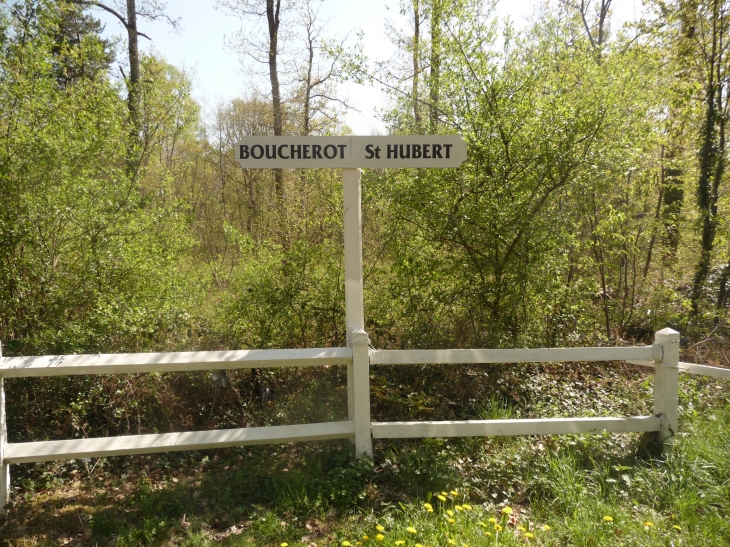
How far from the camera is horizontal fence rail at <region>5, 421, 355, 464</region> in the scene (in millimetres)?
3609

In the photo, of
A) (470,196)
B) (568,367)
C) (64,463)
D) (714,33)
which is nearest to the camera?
(64,463)

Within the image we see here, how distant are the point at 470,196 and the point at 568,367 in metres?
2.52

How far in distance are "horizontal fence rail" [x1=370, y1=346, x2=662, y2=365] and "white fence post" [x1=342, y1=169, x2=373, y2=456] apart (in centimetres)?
18

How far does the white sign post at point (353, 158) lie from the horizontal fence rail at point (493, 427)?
0.22 meters

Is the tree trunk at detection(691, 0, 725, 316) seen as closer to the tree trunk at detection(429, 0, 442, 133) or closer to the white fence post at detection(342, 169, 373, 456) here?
the tree trunk at detection(429, 0, 442, 133)

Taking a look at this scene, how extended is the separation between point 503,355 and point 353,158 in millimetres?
2006

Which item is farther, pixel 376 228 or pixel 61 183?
pixel 376 228

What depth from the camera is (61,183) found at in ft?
18.6

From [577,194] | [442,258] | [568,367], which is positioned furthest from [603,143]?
[568,367]

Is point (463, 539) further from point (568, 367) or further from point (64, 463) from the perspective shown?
point (568, 367)

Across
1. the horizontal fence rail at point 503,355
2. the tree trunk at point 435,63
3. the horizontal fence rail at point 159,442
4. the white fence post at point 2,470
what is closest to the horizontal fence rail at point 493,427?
the horizontal fence rail at point 159,442

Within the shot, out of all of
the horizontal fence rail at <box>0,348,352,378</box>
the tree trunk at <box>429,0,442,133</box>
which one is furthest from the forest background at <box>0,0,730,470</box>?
the horizontal fence rail at <box>0,348,352,378</box>

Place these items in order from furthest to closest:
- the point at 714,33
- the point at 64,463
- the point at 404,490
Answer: the point at 714,33 → the point at 64,463 → the point at 404,490

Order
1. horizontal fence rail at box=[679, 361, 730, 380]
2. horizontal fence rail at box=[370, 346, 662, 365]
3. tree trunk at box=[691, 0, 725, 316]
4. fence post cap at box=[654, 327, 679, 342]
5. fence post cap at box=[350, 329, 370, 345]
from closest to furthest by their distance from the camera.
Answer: fence post cap at box=[350, 329, 370, 345] → horizontal fence rail at box=[370, 346, 662, 365] → fence post cap at box=[654, 327, 679, 342] → horizontal fence rail at box=[679, 361, 730, 380] → tree trunk at box=[691, 0, 725, 316]
